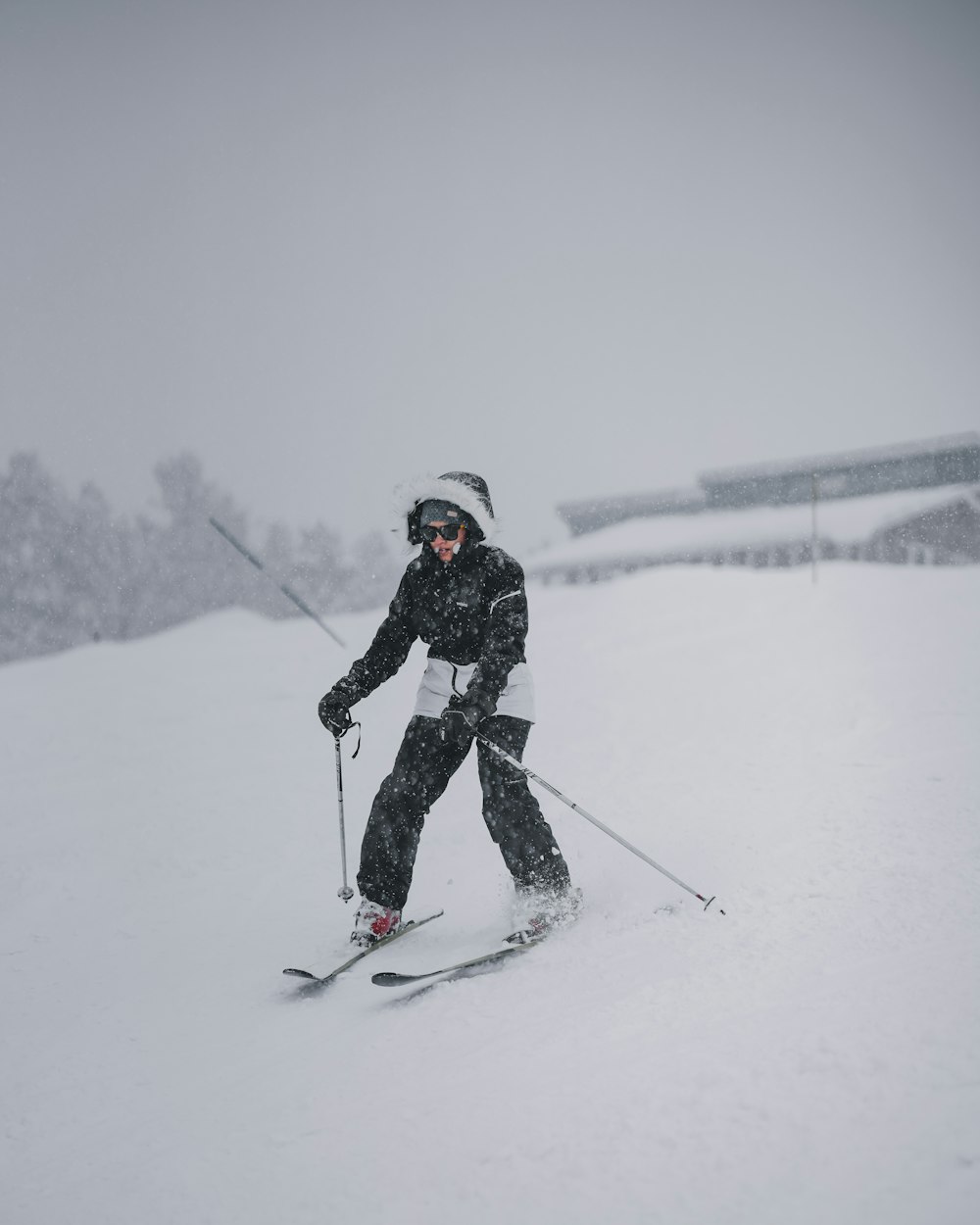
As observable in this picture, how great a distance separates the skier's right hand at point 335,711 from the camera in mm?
3617

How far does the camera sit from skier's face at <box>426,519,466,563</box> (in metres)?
3.55

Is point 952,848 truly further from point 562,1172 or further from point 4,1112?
point 4,1112

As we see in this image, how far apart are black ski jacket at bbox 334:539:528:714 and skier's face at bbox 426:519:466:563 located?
0.09 ft

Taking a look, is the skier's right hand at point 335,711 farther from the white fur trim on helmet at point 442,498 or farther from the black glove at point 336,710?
the white fur trim on helmet at point 442,498

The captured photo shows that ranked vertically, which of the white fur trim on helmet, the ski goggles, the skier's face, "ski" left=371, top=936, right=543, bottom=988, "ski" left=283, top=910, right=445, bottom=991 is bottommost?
"ski" left=283, top=910, right=445, bottom=991

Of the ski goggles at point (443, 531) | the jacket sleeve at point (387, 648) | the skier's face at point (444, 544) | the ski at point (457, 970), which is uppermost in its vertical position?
the ski goggles at point (443, 531)

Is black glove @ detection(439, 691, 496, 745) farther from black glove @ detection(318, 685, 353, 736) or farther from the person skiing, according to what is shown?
black glove @ detection(318, 685, 353, 736)

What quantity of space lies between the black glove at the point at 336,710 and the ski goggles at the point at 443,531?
782 millimetres

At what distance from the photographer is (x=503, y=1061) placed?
7.46ft

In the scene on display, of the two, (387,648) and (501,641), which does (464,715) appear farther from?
(387,648)

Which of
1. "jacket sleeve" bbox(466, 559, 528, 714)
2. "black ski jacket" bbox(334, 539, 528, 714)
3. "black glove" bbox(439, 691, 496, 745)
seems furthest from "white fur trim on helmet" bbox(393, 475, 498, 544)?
"black glove" bbox(439, 691, 496, 745)

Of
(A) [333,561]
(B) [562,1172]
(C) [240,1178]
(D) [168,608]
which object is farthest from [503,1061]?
(A) [333,561]

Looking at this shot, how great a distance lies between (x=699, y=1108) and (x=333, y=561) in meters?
44.6

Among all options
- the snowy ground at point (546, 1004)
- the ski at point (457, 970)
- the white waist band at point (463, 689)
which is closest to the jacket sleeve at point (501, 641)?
the white waist band at point (463, 689)
